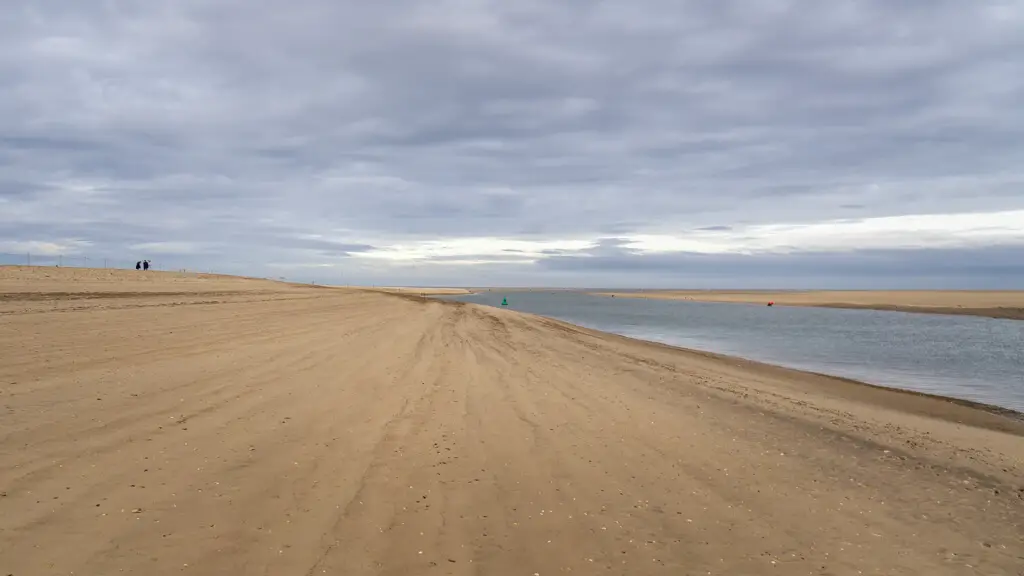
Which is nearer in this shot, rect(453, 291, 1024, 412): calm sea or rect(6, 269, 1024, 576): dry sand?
rect(6, 269, 1024, 576): dry sand

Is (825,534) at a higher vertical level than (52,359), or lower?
lower

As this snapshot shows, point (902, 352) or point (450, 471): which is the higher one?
point (450, 471)

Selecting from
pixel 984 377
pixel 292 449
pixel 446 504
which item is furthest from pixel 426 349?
pixel 984 377

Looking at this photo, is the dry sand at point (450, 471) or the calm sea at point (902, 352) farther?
the calm sea at point (902, 352)

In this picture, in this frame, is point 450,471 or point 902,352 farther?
point 902,352

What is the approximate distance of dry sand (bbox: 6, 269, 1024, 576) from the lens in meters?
4.34

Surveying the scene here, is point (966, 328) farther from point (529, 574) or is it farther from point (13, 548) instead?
point (13, 548)

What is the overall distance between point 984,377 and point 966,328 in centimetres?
2556

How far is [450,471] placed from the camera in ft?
19.9

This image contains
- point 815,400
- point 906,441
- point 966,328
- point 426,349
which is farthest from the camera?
point 966,328

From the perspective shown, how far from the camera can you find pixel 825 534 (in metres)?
5.12

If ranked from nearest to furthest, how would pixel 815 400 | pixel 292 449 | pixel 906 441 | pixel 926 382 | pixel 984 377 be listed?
pixel 292 449 < pixel 906 441 < pixel 815 400 < pixel 926 382 < pixel 984 377

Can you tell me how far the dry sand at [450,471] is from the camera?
14.2ft

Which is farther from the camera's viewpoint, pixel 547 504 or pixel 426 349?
pixel 426 349
